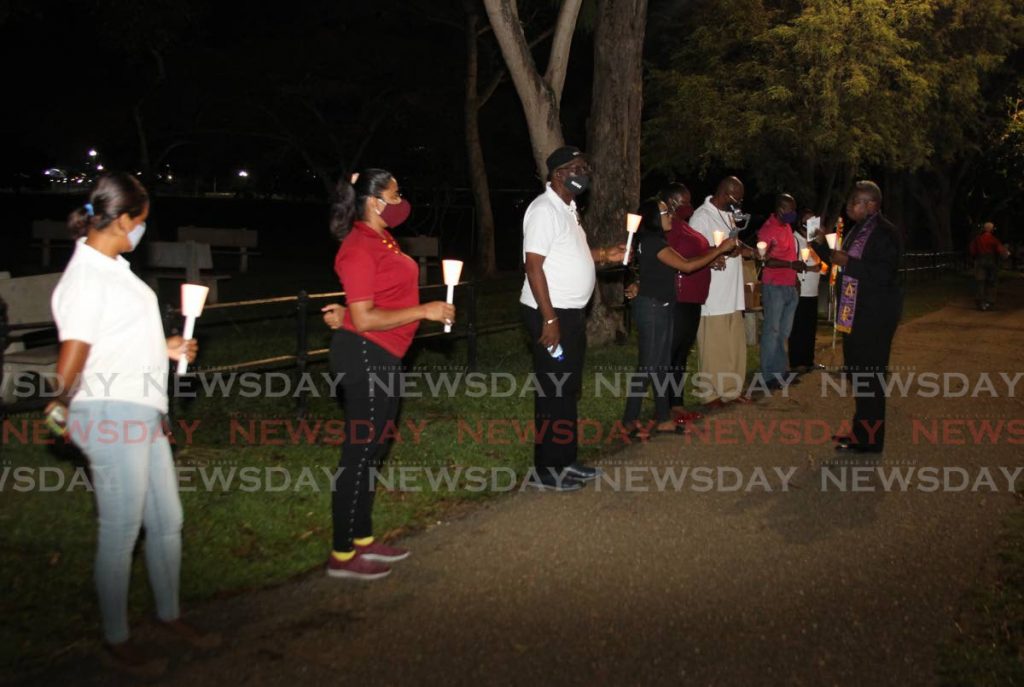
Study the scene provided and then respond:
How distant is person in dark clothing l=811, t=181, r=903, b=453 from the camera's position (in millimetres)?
8367

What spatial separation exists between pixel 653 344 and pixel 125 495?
16.2ft

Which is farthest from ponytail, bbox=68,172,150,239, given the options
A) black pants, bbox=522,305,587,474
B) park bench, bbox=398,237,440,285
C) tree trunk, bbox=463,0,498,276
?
tree trunk, bbox=463,0,498,276

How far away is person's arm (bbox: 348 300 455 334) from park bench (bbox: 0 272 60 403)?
15.0 feet

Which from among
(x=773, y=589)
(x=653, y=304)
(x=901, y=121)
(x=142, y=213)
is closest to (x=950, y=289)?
(x=901, y=121)

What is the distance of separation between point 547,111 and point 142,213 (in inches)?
374

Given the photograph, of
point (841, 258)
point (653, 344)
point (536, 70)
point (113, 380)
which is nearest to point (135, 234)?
point (113, 380)

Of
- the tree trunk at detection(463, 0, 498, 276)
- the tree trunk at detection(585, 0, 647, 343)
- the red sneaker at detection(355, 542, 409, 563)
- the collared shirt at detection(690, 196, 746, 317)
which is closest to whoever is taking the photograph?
the red sneaker at detection(355, 542, 409, 563)

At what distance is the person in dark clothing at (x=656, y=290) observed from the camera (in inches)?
332

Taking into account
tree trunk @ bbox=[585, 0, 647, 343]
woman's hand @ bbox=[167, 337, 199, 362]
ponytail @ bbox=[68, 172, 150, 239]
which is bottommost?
woman's hand @ bbox=[167, 337, 199, 362]

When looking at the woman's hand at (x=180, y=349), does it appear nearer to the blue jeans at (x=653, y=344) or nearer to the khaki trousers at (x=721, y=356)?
the blue jeans at (x=653, y=344)

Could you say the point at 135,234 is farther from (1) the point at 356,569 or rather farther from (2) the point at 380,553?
(2) the point at 380,553

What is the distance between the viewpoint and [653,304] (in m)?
8.50

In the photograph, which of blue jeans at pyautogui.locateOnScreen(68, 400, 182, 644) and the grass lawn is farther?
the grass lawn

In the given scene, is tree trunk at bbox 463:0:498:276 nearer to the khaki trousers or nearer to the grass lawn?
the grass lawn
